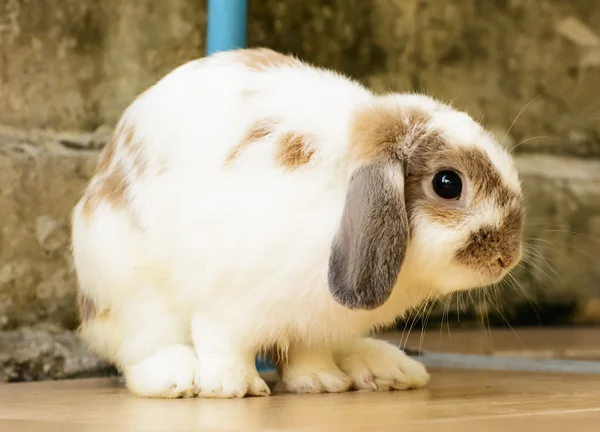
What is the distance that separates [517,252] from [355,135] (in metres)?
0.37

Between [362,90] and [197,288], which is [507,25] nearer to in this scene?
[362,90]

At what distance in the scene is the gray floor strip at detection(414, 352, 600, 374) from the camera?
88.1 inches

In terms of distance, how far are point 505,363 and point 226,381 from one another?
922 millimetres

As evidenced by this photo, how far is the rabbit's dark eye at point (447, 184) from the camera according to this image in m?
1.70

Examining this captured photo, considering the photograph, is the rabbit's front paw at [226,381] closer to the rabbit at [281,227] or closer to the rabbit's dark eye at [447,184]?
the rabbit at [281,227]

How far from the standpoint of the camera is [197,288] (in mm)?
1758

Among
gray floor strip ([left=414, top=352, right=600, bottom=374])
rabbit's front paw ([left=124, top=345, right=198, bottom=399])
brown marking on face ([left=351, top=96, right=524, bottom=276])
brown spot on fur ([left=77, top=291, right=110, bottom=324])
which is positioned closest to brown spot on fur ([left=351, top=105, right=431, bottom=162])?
brown marking on face ([left=351, top=96, right=524, bottom=276])


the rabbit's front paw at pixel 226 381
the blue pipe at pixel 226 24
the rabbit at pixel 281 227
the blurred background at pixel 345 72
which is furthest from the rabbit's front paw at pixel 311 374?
the blue pipe at pixel 226 24

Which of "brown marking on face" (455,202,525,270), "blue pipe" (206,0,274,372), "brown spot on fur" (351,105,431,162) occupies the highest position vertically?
"blue pipe" (206,0,274,372)

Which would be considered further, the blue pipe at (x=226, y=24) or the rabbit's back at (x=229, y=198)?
the blue pipe at (x=226, y=24)

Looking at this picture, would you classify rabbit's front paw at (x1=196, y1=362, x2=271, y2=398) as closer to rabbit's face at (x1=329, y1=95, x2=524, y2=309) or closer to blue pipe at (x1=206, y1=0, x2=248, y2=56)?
rabbit's face at (x1=329, y1=95, x2=524, y2=309)

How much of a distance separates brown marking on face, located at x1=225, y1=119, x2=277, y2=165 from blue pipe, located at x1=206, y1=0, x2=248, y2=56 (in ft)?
2.08

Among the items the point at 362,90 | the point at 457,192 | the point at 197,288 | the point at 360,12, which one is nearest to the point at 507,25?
the point at 360,12

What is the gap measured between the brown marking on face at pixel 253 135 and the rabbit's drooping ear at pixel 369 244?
245mm
